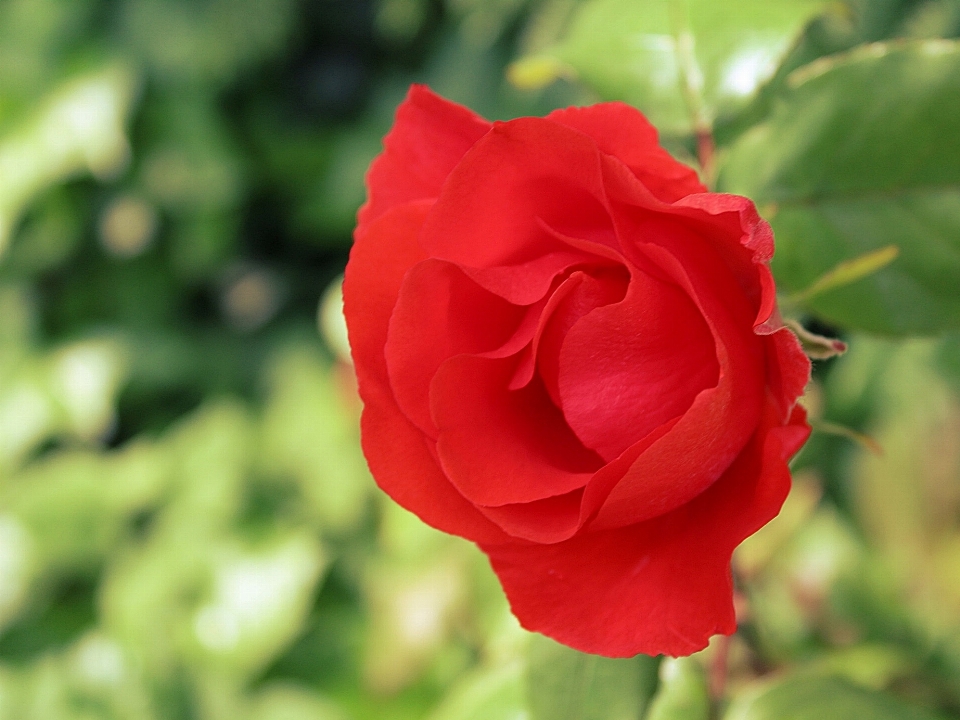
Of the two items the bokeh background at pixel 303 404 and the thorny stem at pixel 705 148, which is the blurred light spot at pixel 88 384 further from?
the thorny stem at pixel 705 148

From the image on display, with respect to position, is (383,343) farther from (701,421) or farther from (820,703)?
(820,703)

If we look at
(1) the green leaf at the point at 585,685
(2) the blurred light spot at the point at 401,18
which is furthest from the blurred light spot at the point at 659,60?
(2) the blurred light spot at the point at 401,18

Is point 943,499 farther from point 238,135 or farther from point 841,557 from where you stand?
point 238,135

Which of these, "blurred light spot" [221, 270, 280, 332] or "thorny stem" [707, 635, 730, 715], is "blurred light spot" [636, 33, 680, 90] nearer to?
"thorny stem" [707, 635, 730, 715]

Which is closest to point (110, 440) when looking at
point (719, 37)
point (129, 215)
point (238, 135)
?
point (129, 215)

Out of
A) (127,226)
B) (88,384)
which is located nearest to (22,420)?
(88,384)

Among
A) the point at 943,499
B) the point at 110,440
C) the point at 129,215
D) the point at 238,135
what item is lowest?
the point at 110,440
